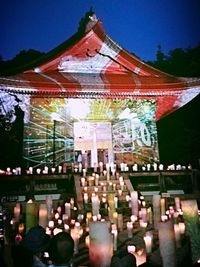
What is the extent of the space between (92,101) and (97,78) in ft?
6.84

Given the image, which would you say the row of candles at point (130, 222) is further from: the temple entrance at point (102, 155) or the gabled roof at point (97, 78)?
the temple entrance at point (102, 155)

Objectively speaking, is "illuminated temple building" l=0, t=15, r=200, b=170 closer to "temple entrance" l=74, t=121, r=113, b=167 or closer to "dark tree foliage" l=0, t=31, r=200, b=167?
"temple entrance" l=74, t=121, r=113, b=167

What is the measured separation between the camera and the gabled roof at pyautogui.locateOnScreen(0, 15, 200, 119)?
427 inches

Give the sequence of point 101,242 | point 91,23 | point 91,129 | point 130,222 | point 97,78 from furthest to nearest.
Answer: point 91,129, point 91,23, point 97,78, point 130,222, point 101,242

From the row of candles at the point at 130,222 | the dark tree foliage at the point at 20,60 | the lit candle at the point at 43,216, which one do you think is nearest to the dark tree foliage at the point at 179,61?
the dark tree foliage at the point at 20,60

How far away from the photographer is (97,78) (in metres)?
11.7

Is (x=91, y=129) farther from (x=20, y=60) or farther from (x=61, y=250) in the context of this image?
(x=61, y=250)

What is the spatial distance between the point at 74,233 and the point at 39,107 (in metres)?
8.81

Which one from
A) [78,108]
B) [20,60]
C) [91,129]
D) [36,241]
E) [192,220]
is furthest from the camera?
[20,60]

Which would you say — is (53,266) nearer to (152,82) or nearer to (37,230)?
(37,230)

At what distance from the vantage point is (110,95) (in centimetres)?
1170

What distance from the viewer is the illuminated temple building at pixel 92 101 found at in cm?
1125

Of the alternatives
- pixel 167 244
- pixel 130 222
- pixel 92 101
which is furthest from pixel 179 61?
pixel 167 244

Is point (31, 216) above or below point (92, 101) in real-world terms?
below
